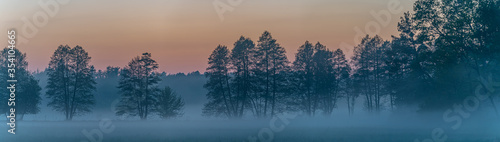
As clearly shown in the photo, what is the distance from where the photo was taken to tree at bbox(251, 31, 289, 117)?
186 feet

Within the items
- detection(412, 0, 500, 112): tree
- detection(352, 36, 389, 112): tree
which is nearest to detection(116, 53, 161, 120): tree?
detection(352, 36, 389, 112): tree

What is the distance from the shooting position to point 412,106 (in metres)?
52.3

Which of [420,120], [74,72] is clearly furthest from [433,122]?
[74,72]

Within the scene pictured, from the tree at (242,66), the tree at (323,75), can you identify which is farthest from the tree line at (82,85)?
the tree at (323,75)

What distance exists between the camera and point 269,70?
57.0 meters

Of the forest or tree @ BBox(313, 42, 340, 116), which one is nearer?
the forest

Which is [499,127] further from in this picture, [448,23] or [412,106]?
[412,106]

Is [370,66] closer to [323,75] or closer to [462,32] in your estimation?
[323,75]

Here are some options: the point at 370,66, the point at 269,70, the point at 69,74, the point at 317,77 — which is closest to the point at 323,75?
the point at 317,77

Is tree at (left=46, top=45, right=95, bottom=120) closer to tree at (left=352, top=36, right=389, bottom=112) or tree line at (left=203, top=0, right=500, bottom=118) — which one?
tree line at (left=203, top=0, right=500, bottom=118)

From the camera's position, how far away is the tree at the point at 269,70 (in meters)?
56.8

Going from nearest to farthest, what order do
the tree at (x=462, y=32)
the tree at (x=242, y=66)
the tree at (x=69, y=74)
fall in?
the tree at (x=462, y=32) → the tree at (x=242, y=66) → the tree at (x=69, y=74)

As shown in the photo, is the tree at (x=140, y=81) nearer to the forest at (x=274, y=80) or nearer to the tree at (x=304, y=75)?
the forest at (x=274, y=80)

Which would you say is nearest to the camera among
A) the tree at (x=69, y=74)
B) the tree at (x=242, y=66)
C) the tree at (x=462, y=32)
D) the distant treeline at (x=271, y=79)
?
the tree at (x=462, y=32)
